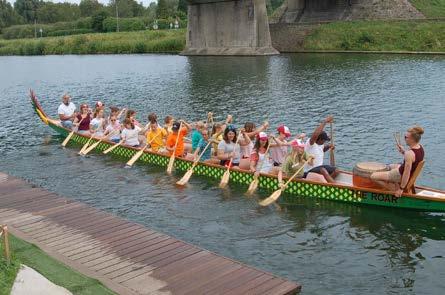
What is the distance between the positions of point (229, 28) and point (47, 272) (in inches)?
2233

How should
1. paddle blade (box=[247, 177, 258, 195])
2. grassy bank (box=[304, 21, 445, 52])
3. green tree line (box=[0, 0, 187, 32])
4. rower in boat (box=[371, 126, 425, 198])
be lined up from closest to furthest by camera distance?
rower in boat (box=[371, 126, 425, 198]) → paddle blade (box=[247, 177, 258, 195]) → grassy bank (box=[304, 21, 445, 52]) → green tree line (box=[0, 0, 187, 32])

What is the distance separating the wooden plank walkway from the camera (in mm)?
8891

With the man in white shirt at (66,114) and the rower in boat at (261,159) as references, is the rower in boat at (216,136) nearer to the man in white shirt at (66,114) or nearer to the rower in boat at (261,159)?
the rower in boat at (261,159)

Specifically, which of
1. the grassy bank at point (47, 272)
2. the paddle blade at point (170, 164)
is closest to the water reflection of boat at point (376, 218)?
the paddle blade at point (170, 164)

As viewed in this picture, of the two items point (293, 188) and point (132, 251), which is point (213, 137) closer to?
point (293, 188)

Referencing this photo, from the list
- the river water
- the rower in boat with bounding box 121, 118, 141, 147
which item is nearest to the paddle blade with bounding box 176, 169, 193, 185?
the river water

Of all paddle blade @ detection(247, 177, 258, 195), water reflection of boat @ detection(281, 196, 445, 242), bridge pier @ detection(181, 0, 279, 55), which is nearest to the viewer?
water reflection of boat @ detection(281, 196, 445, 242)

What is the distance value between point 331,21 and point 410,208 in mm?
58781

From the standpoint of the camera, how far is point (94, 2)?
15888cm

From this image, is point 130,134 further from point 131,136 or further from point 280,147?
point 280,147

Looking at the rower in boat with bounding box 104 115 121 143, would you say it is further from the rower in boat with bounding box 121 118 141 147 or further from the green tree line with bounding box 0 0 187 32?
the green tree line with bounding box 0 0 187 32

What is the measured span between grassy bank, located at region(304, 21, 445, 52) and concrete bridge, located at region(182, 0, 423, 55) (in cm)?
348

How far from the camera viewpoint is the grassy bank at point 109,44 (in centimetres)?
7933

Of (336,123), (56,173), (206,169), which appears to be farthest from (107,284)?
(336,123)
